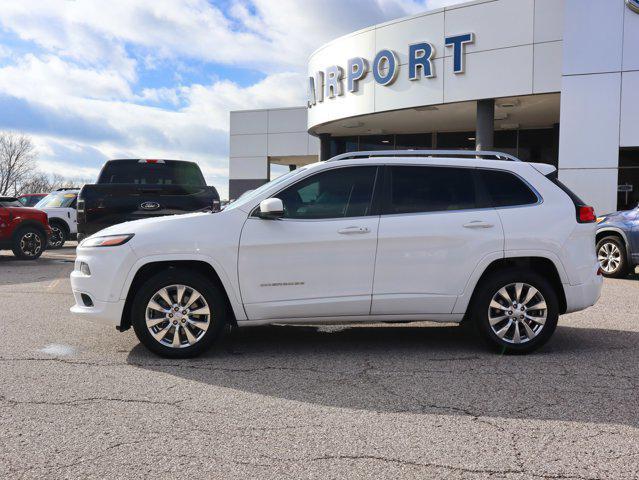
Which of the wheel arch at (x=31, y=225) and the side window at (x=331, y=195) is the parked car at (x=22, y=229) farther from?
the side window at (x=331, y=195)

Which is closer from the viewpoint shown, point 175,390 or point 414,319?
point 175,390

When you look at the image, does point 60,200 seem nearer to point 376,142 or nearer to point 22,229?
point 22,229

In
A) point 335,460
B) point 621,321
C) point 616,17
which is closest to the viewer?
point 335,460

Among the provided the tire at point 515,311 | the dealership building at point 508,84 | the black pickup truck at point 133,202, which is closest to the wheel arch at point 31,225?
the black pickup truck at point 133,202

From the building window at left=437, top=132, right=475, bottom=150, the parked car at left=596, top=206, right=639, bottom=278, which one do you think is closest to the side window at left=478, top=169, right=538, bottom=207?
the parked car at left=596, top=206, right=639, bottom=278

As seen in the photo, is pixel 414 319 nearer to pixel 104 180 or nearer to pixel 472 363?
pixel 472 363

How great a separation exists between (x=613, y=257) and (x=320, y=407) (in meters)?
9.41

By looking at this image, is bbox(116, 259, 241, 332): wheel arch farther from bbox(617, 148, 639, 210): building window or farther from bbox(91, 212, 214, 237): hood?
bbox(617, 148, 639, 210): building window

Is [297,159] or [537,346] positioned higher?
[297,159]

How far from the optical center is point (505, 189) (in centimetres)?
585

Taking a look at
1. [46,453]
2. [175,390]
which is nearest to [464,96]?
[175,390]

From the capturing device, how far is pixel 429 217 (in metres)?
5.62

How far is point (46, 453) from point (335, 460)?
1591 mm

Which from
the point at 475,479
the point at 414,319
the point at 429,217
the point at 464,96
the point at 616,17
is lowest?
the point at 475,479
